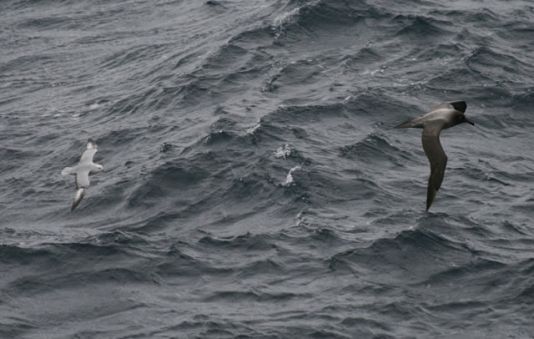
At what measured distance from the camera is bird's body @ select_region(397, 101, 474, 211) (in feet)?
85.1

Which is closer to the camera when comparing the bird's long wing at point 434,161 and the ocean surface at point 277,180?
the bird's long wing at point 434,161

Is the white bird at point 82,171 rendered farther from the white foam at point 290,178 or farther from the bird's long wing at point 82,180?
the white foam at point 290,178

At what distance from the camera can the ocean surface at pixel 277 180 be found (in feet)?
88.2

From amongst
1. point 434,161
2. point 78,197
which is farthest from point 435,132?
point 78,197

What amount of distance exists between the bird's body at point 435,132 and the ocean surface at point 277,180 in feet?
9.22

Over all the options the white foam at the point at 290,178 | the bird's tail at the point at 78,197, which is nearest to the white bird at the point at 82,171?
the bird's tail at the point at 78,197

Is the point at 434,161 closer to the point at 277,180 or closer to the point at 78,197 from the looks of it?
the point at 277,180

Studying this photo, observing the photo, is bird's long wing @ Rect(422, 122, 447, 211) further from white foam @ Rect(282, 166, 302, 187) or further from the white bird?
the white bird

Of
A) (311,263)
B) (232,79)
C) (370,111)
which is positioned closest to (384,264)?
(311,263)

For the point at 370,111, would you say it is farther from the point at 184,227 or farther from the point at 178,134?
the point at 184,227

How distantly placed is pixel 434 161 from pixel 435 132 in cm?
102

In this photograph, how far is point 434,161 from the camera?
25.9 metres

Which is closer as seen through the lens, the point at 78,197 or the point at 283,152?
the point at 78,197

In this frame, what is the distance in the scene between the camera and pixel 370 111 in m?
37.8
